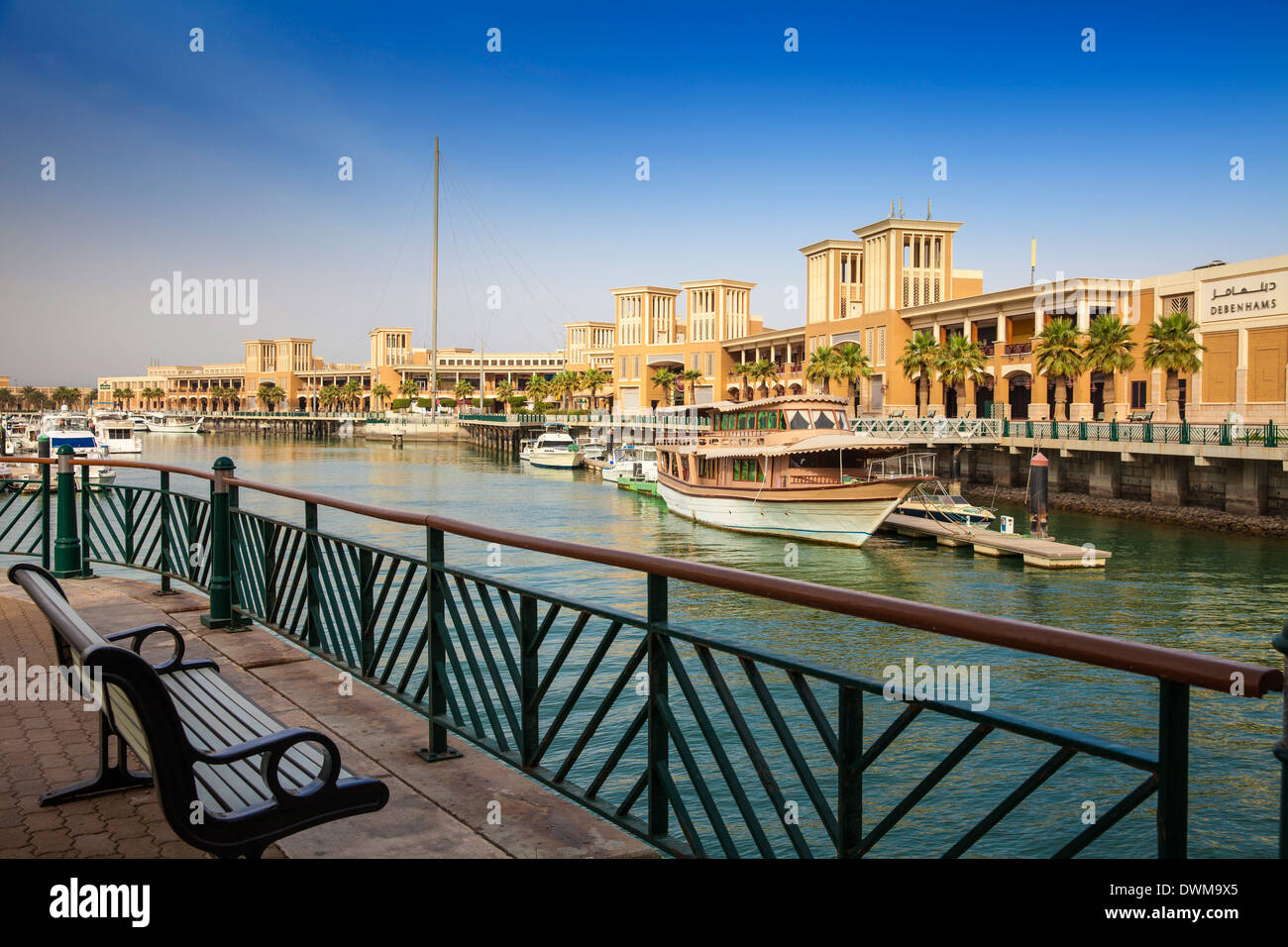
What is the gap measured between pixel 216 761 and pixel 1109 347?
52.5 m

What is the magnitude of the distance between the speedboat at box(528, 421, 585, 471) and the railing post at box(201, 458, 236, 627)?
220 ft

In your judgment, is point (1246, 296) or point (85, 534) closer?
point (85, 534)

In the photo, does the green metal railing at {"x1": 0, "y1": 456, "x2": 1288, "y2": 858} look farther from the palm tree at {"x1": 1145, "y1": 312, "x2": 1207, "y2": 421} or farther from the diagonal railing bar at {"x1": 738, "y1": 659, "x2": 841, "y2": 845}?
the palm tree at {"x1": 1145, "y1": 312, "x2": 1207, "y2": 421}

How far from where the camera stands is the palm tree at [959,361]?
6094cm

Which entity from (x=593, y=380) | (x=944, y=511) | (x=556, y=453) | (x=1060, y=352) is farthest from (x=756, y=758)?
(x=593, y=380)

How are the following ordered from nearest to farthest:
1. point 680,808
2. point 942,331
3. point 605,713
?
point 680,808 < point 605,713 < point 942,331

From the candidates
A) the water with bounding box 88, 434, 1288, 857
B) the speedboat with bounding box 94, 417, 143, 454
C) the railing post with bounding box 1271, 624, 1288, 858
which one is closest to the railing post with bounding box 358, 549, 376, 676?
the railing post with bounding box 1271, 624, 1288, 858

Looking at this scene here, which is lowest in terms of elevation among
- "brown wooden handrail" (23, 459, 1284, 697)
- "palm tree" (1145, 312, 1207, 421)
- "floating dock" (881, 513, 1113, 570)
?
"floating dock" (881, 513, 1113, 570)

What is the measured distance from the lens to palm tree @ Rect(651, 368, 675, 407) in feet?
354

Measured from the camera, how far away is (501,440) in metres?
121

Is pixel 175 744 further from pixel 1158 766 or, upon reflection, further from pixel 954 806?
pixel 954 806

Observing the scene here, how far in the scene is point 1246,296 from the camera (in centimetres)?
4494

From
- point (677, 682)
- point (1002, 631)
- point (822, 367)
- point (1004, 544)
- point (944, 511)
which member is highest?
point (822, 367)

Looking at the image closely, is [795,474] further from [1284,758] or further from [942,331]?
[942,331]
